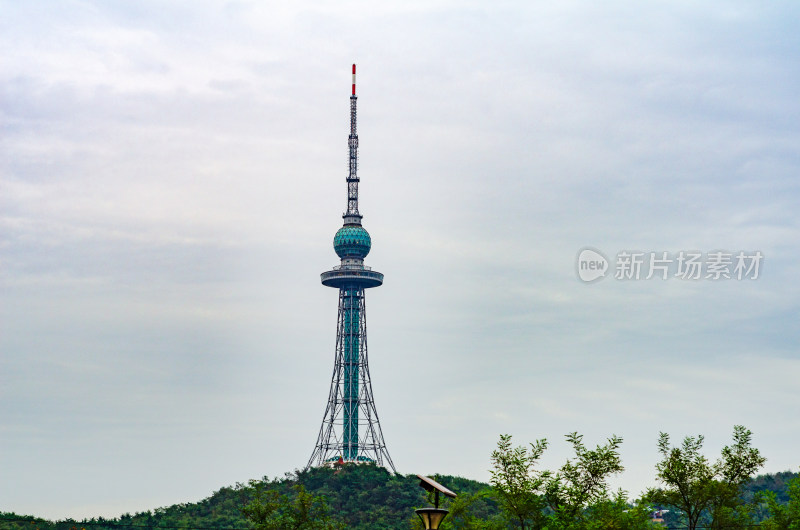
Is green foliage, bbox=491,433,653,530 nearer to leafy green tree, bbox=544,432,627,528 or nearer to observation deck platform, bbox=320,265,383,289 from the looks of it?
leafy green tree, bbox=544,432,627,528

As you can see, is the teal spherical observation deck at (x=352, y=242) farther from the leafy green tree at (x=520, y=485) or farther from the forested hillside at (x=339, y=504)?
the leafy green tree at (x=520, y=485)

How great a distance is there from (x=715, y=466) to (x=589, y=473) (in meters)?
9.47

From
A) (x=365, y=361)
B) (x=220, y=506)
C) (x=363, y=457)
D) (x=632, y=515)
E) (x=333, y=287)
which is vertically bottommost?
(x=632, y=515)

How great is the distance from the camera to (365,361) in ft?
524

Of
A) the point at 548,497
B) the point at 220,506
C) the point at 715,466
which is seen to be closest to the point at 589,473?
the point at 548,497

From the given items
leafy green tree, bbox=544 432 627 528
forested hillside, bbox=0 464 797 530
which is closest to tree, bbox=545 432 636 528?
leafy green tree, bbox=544 432 627 528

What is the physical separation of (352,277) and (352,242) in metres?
5.63

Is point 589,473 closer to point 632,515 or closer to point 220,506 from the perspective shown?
point 632,515

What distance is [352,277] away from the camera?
522 feet

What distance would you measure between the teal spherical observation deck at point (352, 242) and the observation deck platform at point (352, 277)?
2.44 meters

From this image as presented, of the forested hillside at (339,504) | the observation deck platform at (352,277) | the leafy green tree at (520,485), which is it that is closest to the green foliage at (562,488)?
the leafy green tree at (520,485)

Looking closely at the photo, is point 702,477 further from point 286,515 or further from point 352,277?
point 352,277

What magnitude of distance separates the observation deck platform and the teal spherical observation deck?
244 centimetres

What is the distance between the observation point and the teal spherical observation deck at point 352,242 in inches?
6368
